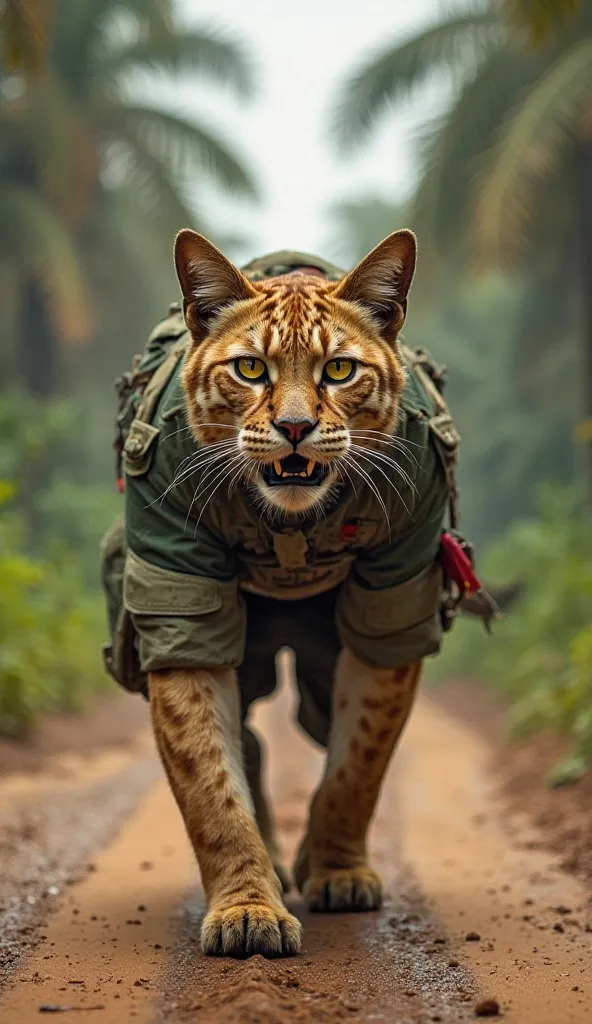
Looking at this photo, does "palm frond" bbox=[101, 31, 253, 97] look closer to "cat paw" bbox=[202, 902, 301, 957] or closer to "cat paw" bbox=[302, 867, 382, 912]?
"cat paw" bbox=[302, 867, 382, 912]

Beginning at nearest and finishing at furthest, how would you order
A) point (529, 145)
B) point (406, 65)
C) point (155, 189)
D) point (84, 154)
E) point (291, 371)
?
point (291, 371) → point (529, 145) → point (406, 65) → point (84, 154) → point (155, 189)

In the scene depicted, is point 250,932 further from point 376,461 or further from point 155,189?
point 155,189

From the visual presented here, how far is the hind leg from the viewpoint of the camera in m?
5.55

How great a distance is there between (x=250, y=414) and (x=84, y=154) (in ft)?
52.3

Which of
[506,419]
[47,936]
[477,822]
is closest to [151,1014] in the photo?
[47,936]

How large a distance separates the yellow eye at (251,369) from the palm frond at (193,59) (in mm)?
17827

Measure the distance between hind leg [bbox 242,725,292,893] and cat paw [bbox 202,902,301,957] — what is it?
5.18 ft

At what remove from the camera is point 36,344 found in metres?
21.1

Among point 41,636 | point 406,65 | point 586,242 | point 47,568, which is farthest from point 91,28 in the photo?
point 41,636

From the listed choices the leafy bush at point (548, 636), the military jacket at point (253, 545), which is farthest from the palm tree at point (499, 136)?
the military jacket at point (253, 545)

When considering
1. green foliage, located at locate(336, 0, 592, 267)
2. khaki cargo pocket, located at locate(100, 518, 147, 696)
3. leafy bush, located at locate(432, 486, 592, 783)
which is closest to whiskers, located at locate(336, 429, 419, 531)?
khaki cargo pocket, located at locate(100, 518, 147, 696)

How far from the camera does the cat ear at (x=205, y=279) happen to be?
418cm

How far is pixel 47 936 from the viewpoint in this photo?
4227 mm

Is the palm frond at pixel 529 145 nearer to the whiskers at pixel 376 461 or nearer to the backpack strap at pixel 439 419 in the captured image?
the backpack strap at pixel 439 419
